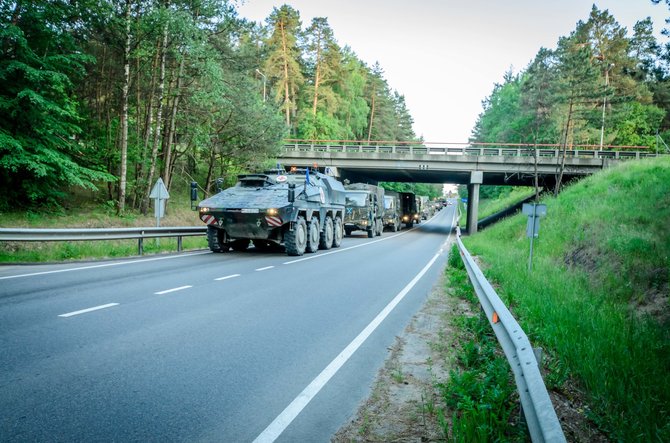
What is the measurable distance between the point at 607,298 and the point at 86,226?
1763cm

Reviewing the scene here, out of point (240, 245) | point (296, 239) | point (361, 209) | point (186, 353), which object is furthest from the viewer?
point (361, 209)

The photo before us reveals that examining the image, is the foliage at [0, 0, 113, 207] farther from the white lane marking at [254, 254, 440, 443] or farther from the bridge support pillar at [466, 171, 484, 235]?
the bridge support pillar at [466, 171, 484, 235]

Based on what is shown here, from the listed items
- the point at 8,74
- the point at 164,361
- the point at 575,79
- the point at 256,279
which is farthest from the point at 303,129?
the point at 164,361

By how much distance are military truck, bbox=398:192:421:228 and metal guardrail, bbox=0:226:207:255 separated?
2702cm

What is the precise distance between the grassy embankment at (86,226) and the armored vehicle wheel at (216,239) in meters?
1.56

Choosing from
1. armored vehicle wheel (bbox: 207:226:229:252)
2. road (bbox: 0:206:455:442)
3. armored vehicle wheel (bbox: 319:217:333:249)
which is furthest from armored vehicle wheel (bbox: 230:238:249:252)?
road (bbox: 0:206:455:442)

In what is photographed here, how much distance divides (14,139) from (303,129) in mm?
34954

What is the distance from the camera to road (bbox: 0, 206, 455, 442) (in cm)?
319

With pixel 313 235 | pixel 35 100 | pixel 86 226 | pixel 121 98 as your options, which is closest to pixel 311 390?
pixel 313 235

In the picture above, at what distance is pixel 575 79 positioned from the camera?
3284 cm

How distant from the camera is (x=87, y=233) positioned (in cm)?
1242

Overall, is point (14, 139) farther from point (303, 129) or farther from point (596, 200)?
point (303, 129)

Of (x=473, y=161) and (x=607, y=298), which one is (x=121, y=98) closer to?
(x=607, y=298)

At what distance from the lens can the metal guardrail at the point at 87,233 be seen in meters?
10.6
